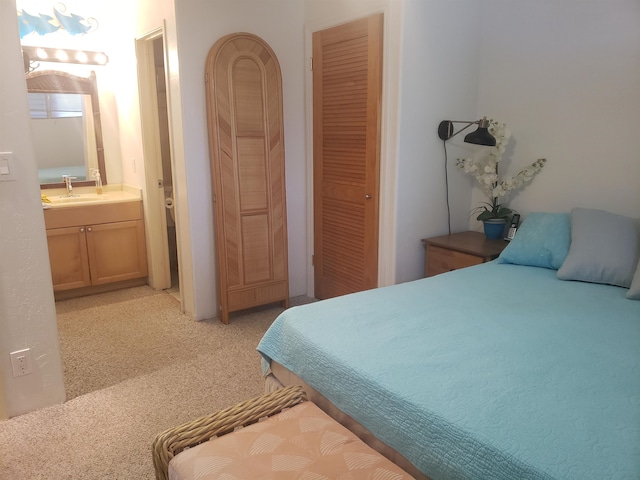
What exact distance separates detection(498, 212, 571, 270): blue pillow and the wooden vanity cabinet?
2940mm

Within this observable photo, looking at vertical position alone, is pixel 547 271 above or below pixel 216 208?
below

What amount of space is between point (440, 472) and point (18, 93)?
2.21 m

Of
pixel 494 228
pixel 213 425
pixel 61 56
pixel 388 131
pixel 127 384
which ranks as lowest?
pixel 127 384

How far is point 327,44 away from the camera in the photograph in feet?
11.1

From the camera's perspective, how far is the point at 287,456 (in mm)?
1360

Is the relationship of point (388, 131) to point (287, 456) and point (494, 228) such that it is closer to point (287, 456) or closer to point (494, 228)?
point (494, 228)

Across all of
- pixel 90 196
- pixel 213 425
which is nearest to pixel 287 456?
pixel 213 425

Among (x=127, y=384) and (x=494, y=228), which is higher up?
(x=494, y=228)

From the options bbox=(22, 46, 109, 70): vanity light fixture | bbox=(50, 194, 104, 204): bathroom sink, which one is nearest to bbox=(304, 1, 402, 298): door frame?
bbox=(22, 46, 109, 70): vanity light fixture

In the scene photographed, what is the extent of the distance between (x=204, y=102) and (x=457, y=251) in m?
1.92

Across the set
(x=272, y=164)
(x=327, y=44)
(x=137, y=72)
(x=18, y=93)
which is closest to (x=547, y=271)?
(x=272, y=164)

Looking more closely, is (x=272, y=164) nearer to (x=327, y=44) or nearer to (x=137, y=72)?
(x=327, y=44)

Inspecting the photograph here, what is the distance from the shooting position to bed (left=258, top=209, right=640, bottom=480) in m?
1.20

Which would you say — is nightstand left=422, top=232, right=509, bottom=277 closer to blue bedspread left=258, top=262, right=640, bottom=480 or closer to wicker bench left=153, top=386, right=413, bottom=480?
blue bedspread left=258, top=262, right=640, bottom=480
